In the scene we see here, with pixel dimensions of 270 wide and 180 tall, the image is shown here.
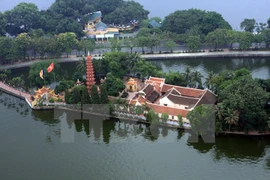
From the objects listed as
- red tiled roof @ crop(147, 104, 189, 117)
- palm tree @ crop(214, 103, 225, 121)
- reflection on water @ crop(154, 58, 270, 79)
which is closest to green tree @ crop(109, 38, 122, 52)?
reflection on water @ crop(154, 58, 270, 79)

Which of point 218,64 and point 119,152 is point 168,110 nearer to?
point 119,152

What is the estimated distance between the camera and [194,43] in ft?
188

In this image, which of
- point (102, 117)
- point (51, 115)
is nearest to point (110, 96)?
point (102, 117)

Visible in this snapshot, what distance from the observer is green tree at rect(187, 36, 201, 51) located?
Answer: 5722 cm

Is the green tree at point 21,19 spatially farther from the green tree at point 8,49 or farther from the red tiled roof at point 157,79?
the red tiled roof at point 157,79

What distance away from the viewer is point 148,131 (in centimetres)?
3566

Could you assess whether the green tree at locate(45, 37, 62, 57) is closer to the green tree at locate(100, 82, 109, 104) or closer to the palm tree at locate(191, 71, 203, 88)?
the green tree at locate(100, 82, 109, 104)

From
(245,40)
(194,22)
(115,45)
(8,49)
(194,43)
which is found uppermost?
(194,22)

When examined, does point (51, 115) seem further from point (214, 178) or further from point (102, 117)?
point (214, 178)

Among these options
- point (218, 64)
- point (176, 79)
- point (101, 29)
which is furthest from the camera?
point (101, 29)

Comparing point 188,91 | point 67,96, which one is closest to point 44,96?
point 67,96

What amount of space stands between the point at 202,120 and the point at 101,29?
38603mm

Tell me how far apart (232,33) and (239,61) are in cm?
461

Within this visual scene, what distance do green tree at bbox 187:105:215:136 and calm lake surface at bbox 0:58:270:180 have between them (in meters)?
1.02
